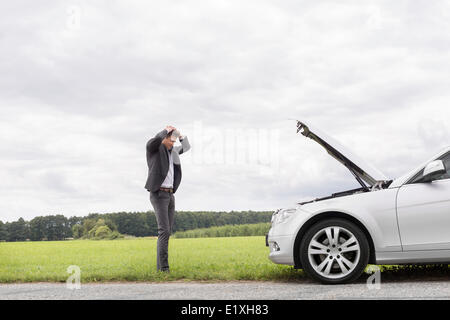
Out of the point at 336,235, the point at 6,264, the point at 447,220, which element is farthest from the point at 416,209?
the point at 6,264

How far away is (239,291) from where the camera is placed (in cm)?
585

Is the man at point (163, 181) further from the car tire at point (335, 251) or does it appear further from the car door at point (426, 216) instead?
the car door at point (426, 216)

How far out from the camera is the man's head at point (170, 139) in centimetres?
723

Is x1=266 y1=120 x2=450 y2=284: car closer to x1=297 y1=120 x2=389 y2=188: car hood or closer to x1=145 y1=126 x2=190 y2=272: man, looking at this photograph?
x1=297 y1=120 x2=389 y2=188: car hood

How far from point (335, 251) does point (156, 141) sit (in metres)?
2.94

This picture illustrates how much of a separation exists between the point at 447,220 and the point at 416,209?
38 cm

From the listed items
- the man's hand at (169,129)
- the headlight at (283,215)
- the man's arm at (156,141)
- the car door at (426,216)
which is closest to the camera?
the car door at (426,216)

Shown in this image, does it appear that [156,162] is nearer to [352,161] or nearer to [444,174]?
[352,161]

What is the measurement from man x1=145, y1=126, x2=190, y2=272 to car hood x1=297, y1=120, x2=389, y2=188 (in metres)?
1.97

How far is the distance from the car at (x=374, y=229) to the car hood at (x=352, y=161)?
1.38ft

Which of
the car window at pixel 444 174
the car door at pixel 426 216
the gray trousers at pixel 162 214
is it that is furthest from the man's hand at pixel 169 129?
the car window at pixel 444 174

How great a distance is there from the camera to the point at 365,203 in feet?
20.2

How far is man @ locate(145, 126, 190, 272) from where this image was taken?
711 cm
